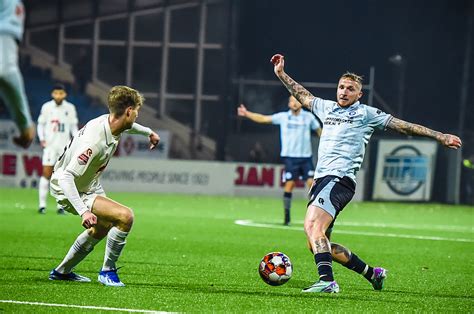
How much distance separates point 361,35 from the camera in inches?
1330

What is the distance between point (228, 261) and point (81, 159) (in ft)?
12.5

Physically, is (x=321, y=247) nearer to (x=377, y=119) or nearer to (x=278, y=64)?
(x=377, y=119)

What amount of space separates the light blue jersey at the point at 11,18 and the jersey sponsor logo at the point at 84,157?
3.20 meters

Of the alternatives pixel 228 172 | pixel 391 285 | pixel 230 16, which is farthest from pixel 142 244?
pixel 230 16

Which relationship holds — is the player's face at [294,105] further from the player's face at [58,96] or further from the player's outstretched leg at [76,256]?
the player's outstretched leg at [76,256]

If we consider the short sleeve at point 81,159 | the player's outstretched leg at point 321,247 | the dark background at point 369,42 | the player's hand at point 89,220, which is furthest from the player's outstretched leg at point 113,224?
the dark background at point 369,42

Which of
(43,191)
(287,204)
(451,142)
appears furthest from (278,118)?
(451,142)

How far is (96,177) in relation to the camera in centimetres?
1021

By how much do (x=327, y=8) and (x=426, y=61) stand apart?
3556mm

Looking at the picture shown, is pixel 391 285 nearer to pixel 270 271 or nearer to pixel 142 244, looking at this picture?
pixel 270 271

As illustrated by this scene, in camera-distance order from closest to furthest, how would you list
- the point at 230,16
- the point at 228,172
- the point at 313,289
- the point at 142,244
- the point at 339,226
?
the point at 313,289 → the point at 142,244 → the point at 339,226 → the point at 228,172 → the point at 230,16

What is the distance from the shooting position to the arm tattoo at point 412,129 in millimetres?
Answer: 10273

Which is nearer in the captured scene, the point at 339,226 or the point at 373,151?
the point at 339,226

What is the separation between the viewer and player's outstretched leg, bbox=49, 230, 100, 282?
10.2m
